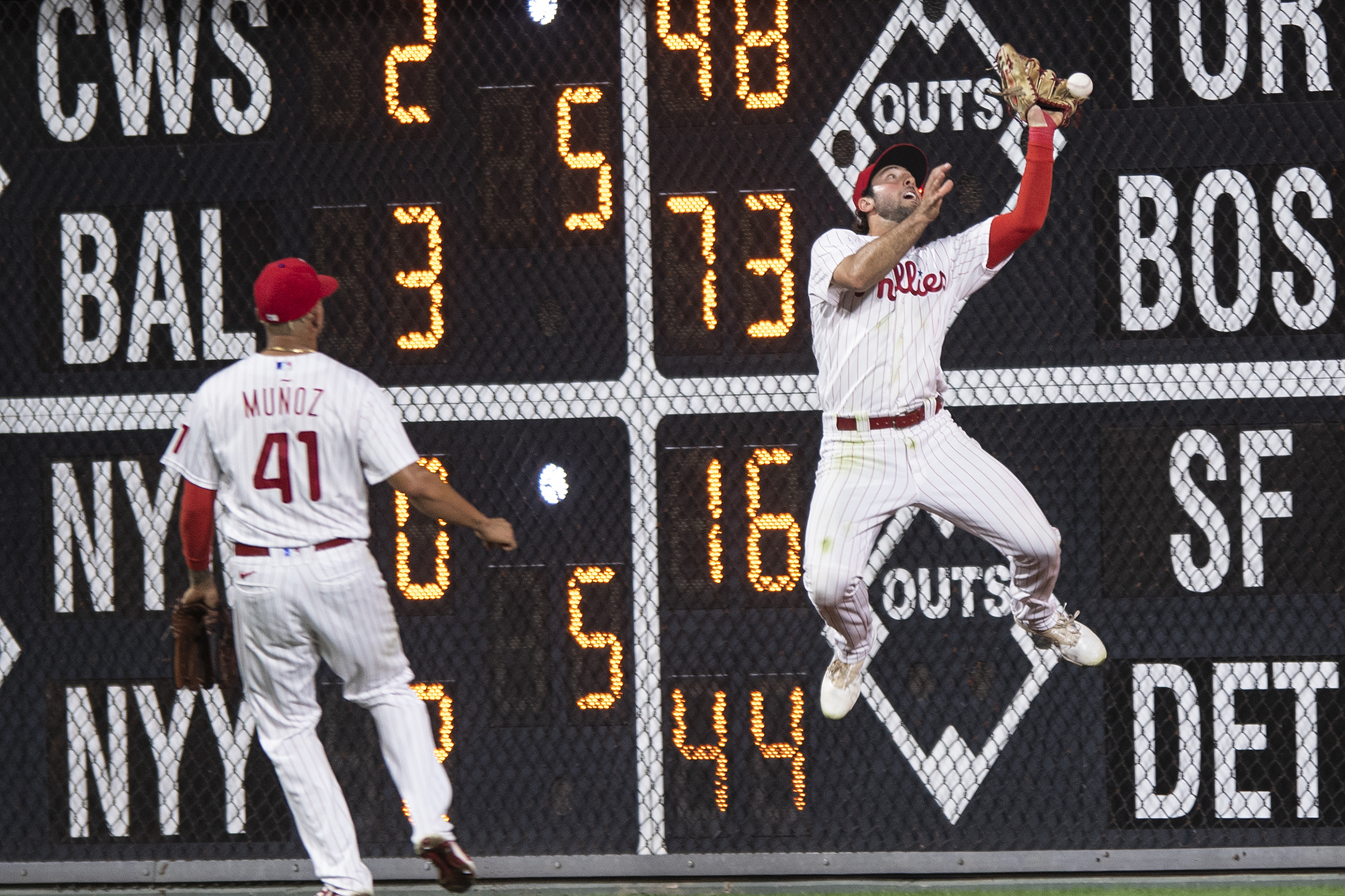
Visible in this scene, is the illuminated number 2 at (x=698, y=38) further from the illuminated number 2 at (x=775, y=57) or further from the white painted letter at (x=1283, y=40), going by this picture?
the white painted letter at (x=1283, y=40)

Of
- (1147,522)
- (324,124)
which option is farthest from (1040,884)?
(324,124)

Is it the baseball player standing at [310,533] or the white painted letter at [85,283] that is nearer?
the baseball player standing at [310,533]

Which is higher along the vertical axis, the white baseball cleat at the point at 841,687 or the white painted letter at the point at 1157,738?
the white baseball cleat at the point at 841,687

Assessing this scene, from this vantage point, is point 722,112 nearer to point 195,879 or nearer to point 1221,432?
point 1221,432

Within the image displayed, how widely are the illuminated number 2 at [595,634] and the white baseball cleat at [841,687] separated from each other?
645 millimetres

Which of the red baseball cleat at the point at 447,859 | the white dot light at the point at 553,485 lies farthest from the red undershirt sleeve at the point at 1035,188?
the red baseball cleat at the point at 447,859

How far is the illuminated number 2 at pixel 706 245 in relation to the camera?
4500 millimetres

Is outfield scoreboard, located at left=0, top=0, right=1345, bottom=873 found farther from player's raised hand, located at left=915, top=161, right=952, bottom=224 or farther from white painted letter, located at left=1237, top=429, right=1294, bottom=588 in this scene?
player's raised hand, located at left=915, top=161, right=952, bottom=224

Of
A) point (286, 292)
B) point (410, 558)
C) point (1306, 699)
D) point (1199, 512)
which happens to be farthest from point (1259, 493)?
point (286, 292)

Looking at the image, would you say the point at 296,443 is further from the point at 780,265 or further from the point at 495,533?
the point at 780,265

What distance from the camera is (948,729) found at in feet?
14.9

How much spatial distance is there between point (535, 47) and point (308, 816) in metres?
2.35

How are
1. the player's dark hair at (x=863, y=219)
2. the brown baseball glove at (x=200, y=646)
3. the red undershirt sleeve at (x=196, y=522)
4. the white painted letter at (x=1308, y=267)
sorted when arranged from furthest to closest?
the white painted letter at (x=1308, y=267)
the player's dark hair at (x=863, y=219)
the brown baseball glove at (x=200, y=646)
the red undershirt sleeve at (x=196, y=522)

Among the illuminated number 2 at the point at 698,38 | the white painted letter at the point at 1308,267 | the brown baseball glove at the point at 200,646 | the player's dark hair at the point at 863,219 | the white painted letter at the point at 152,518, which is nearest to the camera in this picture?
the brown baseball glove at the point at 200,646
